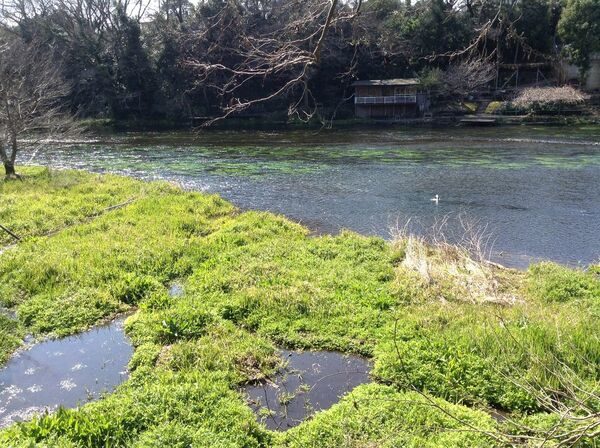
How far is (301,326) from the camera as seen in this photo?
26.5 ft

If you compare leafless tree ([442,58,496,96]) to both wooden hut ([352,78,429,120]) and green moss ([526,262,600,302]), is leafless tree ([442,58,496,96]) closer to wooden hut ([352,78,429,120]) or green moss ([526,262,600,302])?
wooden hut ([352,78,429,120])

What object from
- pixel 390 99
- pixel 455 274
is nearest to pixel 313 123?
pixel 390 99

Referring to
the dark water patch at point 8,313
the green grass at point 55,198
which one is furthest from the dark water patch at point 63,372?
the green grass at point 55,198

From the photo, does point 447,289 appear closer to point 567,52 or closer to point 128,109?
point 567,52

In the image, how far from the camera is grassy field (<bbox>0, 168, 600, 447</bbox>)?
17.9 ft

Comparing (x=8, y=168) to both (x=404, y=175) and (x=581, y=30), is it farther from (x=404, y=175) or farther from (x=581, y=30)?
(x=581, y=30)

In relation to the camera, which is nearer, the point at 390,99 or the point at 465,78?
the point at 465,78

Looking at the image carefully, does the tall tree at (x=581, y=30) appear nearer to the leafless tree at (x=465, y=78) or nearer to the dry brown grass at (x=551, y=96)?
the dry brown grass at (x=551, y=96)

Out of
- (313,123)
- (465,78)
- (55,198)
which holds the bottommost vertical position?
(55,198)

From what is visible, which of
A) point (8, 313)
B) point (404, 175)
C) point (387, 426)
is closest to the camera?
point (387, 426)

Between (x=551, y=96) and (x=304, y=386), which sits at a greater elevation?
(x=551, y=96)

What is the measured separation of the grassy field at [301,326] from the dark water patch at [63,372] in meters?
0.26

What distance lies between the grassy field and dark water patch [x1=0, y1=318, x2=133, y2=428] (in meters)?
0.26

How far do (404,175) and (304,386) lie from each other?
55.7 feet
